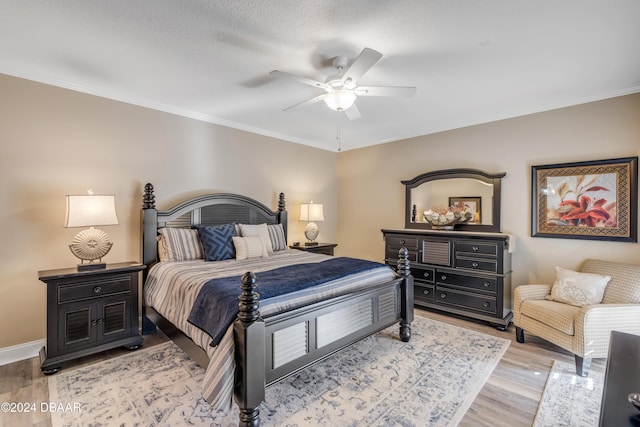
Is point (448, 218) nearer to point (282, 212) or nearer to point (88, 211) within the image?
point (282, 212)

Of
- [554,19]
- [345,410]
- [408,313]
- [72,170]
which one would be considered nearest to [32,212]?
[72,170]

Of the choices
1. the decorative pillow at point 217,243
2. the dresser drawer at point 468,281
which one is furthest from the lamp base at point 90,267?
the dresser drawer at point 468,281

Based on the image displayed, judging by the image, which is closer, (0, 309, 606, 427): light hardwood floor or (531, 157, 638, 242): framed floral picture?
(0, 309, 606, 427): light hardwood floor

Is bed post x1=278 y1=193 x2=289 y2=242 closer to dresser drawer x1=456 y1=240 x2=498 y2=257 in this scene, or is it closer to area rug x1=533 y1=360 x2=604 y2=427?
dresser drawer x1=456 y1=240 x2=498 y2=257

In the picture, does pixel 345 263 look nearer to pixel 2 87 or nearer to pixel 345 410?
pixel 345 410

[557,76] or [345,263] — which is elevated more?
[557,76]

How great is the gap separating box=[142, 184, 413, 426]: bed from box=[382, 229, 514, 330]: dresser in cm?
102

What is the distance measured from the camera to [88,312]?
2705mm

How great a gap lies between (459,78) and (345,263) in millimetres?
2154

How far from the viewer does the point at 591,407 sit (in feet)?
6.77

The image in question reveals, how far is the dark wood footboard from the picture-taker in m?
1.79

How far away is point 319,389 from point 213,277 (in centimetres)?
125

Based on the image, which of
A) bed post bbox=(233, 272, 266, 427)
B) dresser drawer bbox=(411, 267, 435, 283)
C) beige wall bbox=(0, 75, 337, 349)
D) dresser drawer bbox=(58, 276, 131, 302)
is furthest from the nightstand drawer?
dresser drawer bbox=(58, 276, 131, 302)

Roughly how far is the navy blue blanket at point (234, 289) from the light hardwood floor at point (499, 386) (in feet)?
3.78
